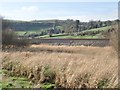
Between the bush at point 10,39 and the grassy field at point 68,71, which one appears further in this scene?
the bush at point 10,39

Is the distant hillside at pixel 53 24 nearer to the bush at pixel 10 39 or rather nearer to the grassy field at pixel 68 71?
the bush at pixel 10 39

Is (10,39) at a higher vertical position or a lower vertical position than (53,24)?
lower

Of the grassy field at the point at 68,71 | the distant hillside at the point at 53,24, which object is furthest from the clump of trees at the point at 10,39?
the distant hillside at the point at 53,24

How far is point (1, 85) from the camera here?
51.4 ft

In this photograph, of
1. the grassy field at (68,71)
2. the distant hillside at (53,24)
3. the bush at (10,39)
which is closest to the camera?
the grassy field at (68,71)

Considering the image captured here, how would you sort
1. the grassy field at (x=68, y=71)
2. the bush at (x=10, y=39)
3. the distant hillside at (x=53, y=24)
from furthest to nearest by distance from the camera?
the distant hillside at (x=53, y=24)
the bush at (x=10, y=39)
the grassy field at (x=68, y=71)

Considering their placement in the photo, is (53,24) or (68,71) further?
(53,24)

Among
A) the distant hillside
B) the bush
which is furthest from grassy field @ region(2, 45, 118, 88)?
the distant hillside

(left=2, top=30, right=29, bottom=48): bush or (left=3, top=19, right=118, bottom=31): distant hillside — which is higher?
(left=3, top=19, right=118, bottom=31): distant hillside

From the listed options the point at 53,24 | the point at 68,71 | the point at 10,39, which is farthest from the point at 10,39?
the point at 53,24

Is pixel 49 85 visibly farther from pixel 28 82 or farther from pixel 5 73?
pixel 5 73

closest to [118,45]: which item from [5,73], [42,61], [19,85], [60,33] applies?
[42,61]

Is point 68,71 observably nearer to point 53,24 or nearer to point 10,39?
point 10,39

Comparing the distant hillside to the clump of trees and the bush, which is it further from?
the bush
